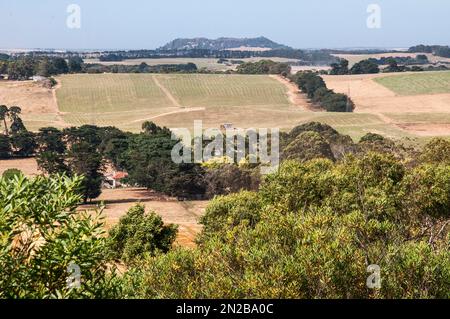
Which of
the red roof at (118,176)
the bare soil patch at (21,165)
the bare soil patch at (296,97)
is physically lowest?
the red roof at (118,176)

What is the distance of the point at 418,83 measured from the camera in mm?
159375

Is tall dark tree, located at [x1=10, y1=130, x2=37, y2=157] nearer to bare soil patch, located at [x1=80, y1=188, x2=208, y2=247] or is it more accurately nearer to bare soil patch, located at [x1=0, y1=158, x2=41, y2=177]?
bare soil patch, located at [x1=0, y1=158, x2=41, y2=177]

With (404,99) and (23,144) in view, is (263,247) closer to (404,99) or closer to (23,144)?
(23,144)

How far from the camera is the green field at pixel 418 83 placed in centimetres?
15100

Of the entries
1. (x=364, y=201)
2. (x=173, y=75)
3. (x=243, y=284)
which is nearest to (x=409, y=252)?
(x=243, y=284)

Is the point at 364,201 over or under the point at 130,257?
over

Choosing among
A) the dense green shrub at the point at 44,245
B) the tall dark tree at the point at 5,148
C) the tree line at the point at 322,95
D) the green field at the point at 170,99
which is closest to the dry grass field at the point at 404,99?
the tree line at the point at 322,95

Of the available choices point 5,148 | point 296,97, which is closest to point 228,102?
point 296,97

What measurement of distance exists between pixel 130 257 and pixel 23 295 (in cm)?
2078

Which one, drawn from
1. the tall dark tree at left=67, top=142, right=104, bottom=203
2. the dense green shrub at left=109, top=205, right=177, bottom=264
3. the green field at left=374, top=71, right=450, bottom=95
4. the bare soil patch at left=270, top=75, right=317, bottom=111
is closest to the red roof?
the tall dark tree at left=67, top=142, right=104, bottom=203

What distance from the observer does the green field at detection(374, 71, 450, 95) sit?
151000 millimetres

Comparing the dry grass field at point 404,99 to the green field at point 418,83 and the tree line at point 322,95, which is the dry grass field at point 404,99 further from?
the tree line at point 322,95

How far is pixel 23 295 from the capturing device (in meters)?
12.5
